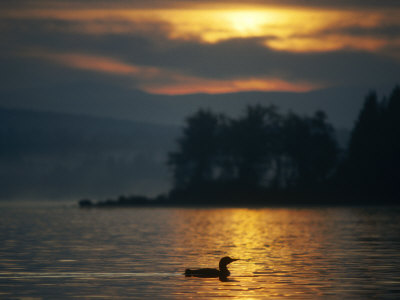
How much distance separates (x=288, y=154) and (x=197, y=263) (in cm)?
10258

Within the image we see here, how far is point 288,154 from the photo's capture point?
141625mm

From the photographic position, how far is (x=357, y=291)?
96.0ft

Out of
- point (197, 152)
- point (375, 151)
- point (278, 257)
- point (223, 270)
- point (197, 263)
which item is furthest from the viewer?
point (197, 152)

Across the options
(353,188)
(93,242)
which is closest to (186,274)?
(93,242)

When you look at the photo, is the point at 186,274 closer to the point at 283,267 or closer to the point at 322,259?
the point at 283,267

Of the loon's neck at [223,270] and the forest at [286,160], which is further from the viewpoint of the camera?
the forest at [286,160]

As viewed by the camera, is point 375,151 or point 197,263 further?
point 375,151

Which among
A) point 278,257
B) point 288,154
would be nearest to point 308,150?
point 288,154

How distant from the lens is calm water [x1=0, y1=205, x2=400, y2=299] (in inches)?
1160

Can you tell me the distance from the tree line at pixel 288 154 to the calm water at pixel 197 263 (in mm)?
64941

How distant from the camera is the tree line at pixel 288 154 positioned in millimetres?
130375

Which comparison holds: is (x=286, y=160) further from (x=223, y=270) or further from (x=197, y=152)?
(x=223, y=270)

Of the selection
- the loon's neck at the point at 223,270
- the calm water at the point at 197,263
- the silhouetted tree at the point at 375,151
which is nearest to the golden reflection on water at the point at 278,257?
the calm water at the point at 197,263

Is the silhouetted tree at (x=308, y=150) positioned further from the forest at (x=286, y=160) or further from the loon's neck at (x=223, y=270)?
the loon's neck at (x=223, y=270)
